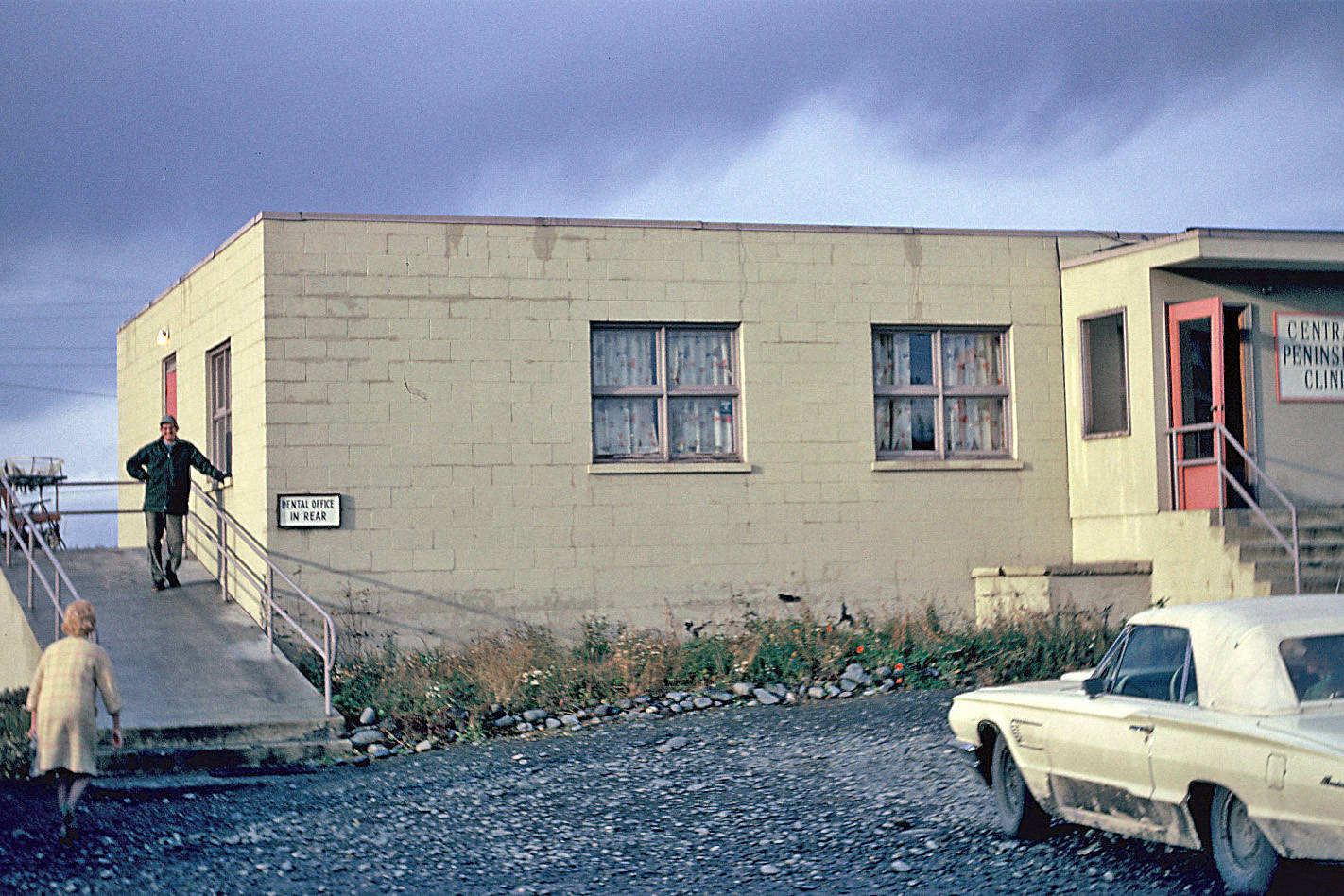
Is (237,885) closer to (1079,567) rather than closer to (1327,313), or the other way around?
(1079,567)

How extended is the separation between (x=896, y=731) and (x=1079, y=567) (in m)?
4.92

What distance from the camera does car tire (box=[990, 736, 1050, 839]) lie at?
784 centimetres

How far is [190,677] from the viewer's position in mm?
12609

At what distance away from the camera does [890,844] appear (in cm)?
812

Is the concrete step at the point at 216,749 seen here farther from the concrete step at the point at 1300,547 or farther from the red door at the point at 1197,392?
the red door at the point at 1197,392

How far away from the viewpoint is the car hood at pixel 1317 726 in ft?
18.9

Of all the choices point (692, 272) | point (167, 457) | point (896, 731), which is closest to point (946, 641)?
point (896, 731)

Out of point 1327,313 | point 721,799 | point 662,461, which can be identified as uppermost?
point 1327,313

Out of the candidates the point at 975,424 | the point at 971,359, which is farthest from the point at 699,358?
the point at 975,424

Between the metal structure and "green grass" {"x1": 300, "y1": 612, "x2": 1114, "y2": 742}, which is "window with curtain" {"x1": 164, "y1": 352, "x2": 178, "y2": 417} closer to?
the metal structure

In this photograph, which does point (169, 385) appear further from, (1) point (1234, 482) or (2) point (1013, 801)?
(2) point (1013, 801)

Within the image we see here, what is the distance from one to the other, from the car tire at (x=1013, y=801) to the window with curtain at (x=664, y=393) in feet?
25.6

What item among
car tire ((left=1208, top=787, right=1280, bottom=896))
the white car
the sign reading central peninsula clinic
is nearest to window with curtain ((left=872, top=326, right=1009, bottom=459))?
the sign reading central peninsula clinic

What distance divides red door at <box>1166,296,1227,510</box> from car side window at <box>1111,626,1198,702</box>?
825 centimetres
